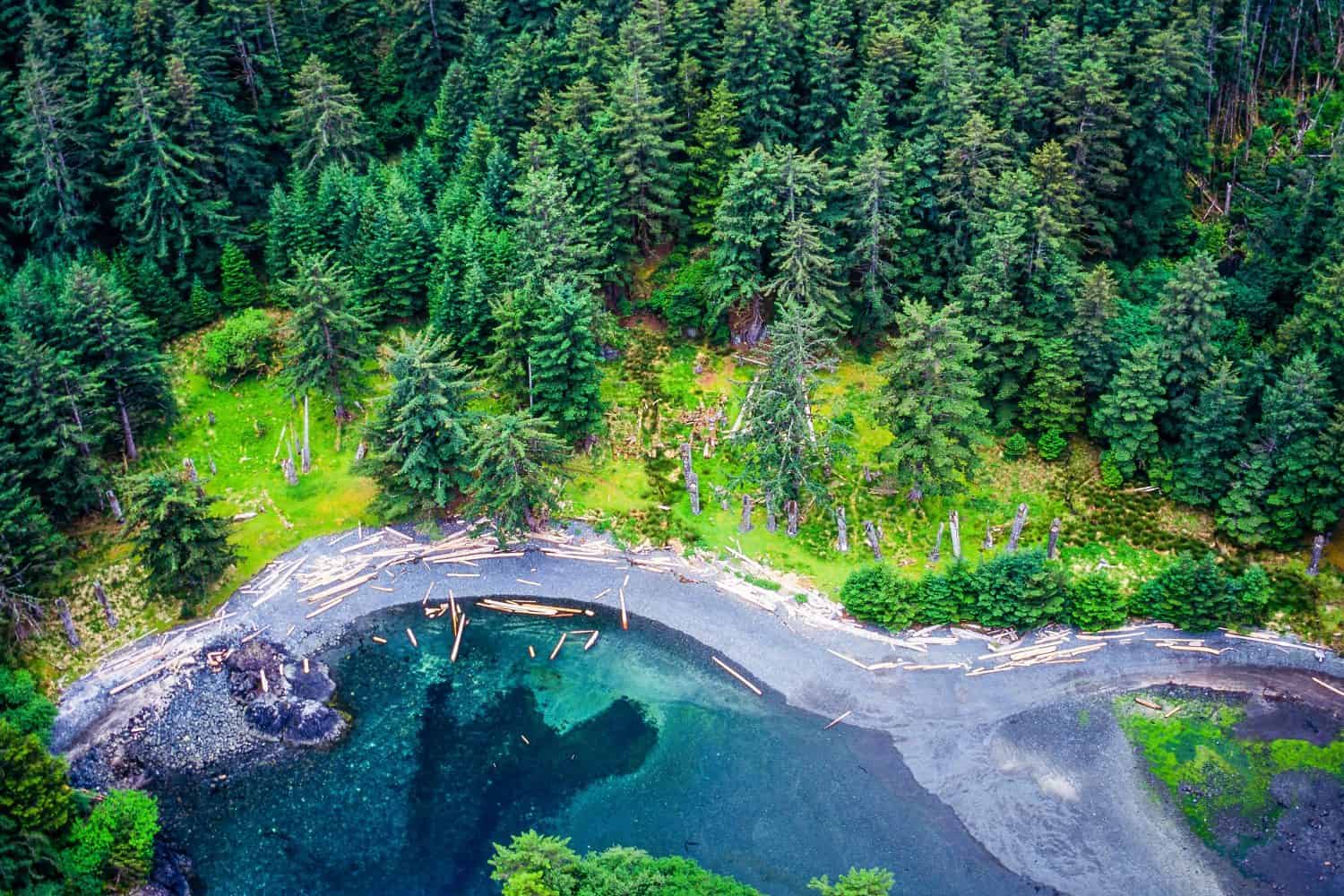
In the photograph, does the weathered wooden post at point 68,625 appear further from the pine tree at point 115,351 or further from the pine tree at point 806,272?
the pine tree at point 806,272

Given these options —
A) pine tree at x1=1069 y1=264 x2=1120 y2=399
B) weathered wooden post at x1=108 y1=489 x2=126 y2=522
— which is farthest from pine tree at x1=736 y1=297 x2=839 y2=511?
weathered wooden post at x1=108 y1=489 x2=126 y2=522

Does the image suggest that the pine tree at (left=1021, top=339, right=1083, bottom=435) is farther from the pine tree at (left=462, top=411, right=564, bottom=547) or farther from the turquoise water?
the pine tree at (left=462, top=411, right=564, bottom=547)

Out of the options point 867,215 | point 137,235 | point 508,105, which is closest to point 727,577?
point 867,215

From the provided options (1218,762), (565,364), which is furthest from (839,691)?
(565,364)

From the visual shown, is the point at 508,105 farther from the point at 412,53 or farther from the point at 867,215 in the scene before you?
the point at 867,215

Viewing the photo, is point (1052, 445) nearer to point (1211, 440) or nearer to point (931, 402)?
point (1211, 440)

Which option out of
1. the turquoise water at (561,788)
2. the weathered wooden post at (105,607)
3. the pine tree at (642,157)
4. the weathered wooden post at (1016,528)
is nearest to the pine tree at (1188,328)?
the weathered wooden post at (1016,528)

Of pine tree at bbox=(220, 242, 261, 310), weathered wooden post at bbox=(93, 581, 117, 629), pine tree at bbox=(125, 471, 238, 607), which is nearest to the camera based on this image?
pine tree at bbox=(125, 471, 238, 607)
